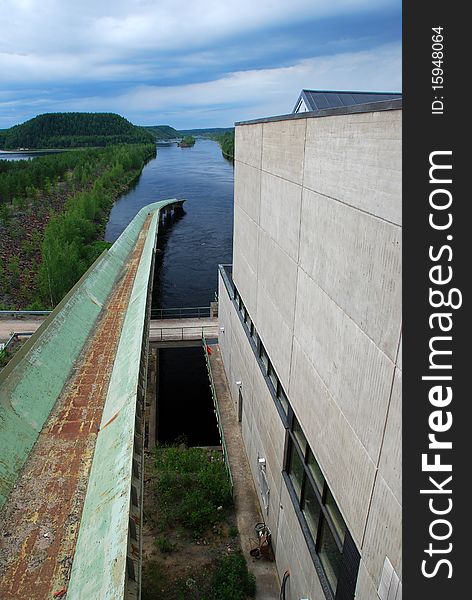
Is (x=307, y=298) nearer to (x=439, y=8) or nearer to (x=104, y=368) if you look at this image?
(x=439, y=8)

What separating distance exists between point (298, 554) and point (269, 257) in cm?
689

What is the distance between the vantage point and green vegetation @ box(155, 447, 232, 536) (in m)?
13.3

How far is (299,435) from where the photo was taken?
9.89 meters

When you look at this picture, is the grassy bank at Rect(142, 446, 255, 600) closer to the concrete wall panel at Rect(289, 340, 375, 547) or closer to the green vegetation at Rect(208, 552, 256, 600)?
the green vegetation at Rect(208, 552, 256, 600)

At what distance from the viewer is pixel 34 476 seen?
11188 millimetres

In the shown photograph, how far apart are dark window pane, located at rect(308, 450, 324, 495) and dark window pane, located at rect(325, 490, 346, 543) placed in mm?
284

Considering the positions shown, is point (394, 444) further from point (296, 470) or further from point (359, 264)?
point (296, 470)

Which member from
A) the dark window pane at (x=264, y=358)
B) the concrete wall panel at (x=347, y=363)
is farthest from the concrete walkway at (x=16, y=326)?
the concrete wall panel at (x=347, y=363)

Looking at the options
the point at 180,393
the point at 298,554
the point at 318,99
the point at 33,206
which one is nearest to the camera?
the point at 298,554

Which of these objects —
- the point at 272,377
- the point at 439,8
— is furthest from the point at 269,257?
the point at 439,8

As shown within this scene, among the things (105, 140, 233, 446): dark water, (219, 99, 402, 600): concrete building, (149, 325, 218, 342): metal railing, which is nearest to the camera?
(219, 99, 402, 600): concrete building

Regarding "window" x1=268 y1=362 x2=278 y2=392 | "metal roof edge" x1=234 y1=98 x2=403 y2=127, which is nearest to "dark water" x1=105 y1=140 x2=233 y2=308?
"window" x1=268 y1=362 x2=278 y2=392

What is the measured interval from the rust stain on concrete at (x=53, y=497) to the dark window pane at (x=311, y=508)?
4.73m

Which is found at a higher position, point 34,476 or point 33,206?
point 33,206
